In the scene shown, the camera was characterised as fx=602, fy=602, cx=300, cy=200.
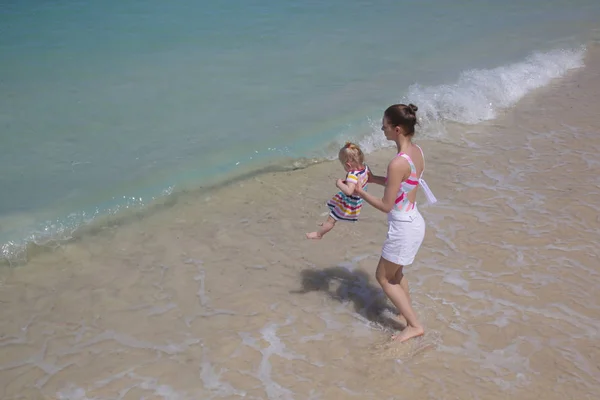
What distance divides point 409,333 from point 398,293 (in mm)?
339

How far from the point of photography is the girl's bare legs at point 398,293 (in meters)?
4.46

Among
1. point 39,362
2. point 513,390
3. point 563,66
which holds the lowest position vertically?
point 39,362

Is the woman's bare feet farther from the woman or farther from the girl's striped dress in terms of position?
the girl's striped dress

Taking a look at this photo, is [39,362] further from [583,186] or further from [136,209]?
[583,186]

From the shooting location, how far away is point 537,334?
15.5 feet

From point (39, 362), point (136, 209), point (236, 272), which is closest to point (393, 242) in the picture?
point (236, 272)

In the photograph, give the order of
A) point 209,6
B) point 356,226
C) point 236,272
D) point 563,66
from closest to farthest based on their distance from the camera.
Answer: point 236,272, point 356,226, point 563,66, point 209,6

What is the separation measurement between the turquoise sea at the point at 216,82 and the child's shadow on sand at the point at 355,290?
2.60 metres

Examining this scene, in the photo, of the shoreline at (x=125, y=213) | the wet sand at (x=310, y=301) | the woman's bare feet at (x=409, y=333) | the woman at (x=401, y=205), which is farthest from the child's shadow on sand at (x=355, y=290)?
the shoreline at (x=125, y=213)

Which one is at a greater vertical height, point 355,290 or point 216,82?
point 216,82

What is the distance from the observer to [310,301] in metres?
5.28

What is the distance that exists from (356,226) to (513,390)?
8.51ft

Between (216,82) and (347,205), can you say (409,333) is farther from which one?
(216,82)

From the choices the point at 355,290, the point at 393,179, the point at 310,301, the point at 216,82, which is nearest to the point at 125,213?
the point at 310,301
